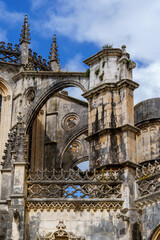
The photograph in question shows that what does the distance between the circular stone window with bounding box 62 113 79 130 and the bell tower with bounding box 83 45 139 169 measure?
6582mm

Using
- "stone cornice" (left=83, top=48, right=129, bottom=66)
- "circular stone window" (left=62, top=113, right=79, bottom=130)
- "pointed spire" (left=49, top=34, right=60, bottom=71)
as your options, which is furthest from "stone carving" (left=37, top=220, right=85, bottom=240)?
"pointed spire" (left=49, top=34, right=60, bottom=71)

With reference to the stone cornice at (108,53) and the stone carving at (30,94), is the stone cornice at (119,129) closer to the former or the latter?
the stone cornice at (108,53)

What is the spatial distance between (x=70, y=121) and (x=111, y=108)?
812 cm

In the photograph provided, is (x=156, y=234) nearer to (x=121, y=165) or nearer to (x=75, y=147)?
(x=121, y=165)

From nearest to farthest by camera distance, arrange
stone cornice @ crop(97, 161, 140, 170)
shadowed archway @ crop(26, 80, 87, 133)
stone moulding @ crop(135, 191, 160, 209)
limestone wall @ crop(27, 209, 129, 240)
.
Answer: stone moulding @ crop(135, 191, 160, 209) → limestone wall @ crop(27, 209, 129, 240) → stone cornice @ crop(97, 161, 140, 170) → shadowed archway @ crop(26, 80, 87, 133)

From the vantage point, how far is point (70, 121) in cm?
2873

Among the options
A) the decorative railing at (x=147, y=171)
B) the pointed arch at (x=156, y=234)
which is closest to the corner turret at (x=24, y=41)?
the decorative railing at (x=147, y=171)

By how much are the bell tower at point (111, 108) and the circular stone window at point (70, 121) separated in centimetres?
658

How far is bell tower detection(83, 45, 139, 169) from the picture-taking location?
20.0 meters

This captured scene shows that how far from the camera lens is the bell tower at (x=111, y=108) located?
65.6 feet

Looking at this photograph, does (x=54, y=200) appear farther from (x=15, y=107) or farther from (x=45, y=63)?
(x=45, y=63)

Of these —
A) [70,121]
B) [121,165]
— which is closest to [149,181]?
[121,165]

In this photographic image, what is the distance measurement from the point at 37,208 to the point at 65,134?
33.2 ft

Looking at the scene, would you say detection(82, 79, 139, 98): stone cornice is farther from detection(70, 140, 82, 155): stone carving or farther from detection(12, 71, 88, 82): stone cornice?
detection(70, 140, 82, 155): stone carving
